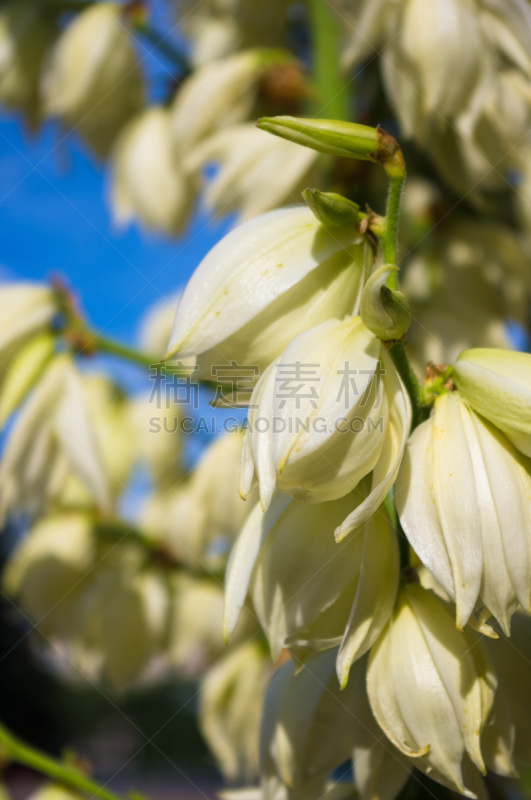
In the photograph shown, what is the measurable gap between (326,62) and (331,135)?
52cm

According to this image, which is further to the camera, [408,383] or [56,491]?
[56,491]

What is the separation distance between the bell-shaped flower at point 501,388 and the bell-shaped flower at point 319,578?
0.06 metres

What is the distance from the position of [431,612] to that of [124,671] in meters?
0.60

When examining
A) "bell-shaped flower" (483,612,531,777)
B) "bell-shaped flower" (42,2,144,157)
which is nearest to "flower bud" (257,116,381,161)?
"bell-shaped flower" (483,612,531,777)

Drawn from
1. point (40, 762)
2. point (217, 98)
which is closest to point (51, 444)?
point (40, 762)

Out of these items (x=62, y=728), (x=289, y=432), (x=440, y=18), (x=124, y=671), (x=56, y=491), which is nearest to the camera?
(x=289, y=432)

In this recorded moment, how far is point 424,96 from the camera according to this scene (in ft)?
2.03

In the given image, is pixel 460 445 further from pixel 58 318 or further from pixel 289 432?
pixel 58 318

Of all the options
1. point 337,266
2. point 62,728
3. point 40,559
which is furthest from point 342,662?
point 62,728

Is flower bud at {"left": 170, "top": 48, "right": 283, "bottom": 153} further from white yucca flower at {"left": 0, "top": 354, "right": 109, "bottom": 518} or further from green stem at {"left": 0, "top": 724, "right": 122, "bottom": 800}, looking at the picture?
green stem at {"left": 0, "top": 724, "right": 122, "bottom": 800}

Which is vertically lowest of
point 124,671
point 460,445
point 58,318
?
point 124,671

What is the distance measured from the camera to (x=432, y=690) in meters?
0.32

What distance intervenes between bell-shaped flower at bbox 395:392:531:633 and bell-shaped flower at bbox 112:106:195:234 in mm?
616

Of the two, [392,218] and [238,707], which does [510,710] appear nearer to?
[392,218]
